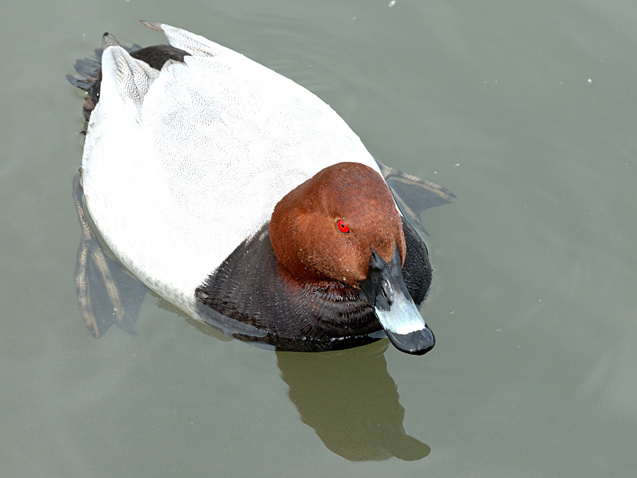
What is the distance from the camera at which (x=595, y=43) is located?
586 centimetres

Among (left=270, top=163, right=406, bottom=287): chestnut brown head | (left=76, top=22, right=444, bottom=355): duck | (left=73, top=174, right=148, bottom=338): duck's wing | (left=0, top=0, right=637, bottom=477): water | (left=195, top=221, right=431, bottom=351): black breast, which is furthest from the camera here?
(left=73, top=174, right=148, bottom=338): duck's wing

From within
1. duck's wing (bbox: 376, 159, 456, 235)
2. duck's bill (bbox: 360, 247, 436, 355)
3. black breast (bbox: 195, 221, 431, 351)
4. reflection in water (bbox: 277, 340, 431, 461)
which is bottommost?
reflection in water (bbox: 277, 340, 431, 461)

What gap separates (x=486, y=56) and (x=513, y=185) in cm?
125

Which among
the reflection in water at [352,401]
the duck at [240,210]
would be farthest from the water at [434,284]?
the duck at [240,210]

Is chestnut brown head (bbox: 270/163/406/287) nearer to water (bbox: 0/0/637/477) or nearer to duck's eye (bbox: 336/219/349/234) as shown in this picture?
duck's eye (bbox: 336/219/349/234)

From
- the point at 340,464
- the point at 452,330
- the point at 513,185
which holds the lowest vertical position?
the point at 340,464

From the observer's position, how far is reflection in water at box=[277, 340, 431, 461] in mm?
4227

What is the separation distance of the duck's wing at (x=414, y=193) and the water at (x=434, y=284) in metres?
0.08

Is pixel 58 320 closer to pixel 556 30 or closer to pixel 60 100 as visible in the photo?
pixel 60 100

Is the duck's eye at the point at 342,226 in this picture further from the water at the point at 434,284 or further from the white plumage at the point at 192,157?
the water at the point at 434,284

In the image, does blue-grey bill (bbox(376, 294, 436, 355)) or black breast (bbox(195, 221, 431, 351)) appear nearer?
blue-grey bill (bbox(376, 294, 436, 355))

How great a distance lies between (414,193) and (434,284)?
72 cm

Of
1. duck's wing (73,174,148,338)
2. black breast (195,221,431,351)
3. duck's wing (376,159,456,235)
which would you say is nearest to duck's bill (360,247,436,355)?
black breast (195,221,431,351)

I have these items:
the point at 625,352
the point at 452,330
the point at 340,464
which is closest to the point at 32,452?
the point at 340,464
